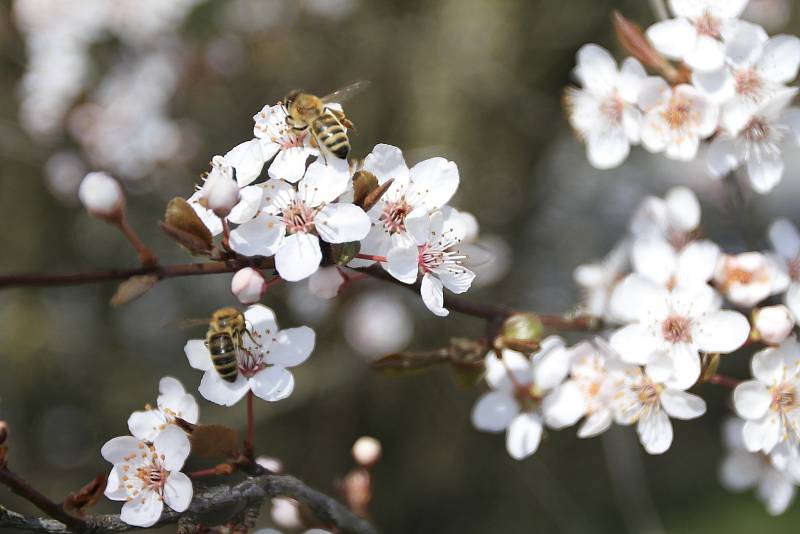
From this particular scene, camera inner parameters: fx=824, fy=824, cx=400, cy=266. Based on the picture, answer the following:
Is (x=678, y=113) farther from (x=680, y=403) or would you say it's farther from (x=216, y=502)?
(x=216, y=502)

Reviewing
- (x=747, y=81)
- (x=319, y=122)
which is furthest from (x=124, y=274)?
(x=747, y=81)

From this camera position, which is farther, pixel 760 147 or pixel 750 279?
pixel 760 147

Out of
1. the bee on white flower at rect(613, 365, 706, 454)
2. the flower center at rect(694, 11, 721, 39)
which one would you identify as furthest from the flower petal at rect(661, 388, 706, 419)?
the flower center at rect(694, 11, 721, 39)

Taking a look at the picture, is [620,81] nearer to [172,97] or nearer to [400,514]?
[172,97]

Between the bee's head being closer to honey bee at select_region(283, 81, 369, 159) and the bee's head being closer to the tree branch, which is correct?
honey bee at select_region(283, 81, 369, 159)

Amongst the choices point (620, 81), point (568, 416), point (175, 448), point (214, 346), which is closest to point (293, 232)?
point (214, 346)

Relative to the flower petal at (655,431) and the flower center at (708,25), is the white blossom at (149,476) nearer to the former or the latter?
the flower petal at (655,431)
